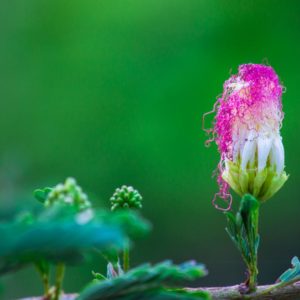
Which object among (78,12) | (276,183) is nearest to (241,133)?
(276,183)

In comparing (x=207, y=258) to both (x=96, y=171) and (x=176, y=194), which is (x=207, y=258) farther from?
(x=96, y=171)

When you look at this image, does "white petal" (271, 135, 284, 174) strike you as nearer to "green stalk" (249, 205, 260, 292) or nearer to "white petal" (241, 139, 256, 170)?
"white petal" (241, 139, 256, 170)

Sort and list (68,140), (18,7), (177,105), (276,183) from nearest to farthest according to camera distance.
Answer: (276,183) → (177,105) → (68,140) → (18,7)

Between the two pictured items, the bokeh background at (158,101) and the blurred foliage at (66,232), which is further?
the bokeh background at (158,101)

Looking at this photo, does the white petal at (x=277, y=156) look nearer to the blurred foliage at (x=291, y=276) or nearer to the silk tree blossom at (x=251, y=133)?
the silk tree blossom at (x=251, y=133)

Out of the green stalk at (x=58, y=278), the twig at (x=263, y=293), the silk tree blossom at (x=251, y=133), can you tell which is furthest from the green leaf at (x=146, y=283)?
the silk tree blossom at (x=251, y=133)

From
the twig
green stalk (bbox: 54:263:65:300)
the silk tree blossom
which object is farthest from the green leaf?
the silk tree blossom

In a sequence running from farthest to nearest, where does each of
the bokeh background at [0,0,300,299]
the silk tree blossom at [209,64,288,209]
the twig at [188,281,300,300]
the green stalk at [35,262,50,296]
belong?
1. the bokeh background at [0,0,300,299]
2. the silk tree blossom at [209,64,288,209]
3. the twig at [188,281,300,300]
4. the green stalk at [35,262,50,296]

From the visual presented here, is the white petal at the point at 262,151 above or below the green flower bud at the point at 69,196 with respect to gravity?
above
